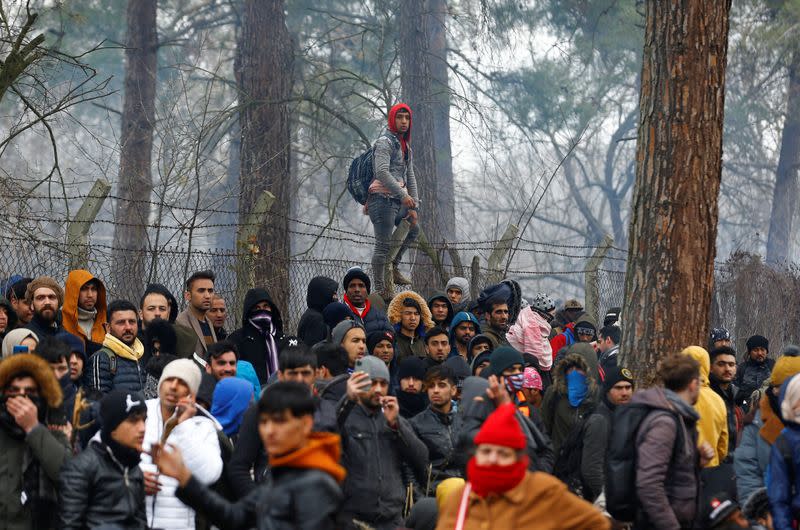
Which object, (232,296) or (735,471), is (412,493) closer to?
(735,471)

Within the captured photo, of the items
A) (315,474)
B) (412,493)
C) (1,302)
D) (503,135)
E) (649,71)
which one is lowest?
(412,493)

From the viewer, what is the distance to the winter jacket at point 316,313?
948 cm

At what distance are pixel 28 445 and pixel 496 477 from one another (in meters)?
2.51

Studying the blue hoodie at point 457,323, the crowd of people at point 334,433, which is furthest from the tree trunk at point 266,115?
the crowd of people at point 334,433

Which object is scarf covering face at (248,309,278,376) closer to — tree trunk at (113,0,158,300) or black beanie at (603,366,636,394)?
black beanie at (603,366,636,394)

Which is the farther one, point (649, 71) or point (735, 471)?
point (649, 71)

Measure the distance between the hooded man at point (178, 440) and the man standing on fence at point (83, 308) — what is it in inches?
87.4

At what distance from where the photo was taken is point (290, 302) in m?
12.2

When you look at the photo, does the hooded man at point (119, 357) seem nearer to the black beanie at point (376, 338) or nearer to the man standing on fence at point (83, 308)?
the man standing on fence at point (83, 308)

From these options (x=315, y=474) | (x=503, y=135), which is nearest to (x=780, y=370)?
(x=315, y=474)

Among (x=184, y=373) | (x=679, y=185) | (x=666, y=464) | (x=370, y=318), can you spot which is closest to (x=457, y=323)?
(x=370, y=318)

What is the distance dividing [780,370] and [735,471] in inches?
34.6

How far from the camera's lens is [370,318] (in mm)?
9945

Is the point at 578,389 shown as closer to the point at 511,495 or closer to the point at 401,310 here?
the point at 401,310
